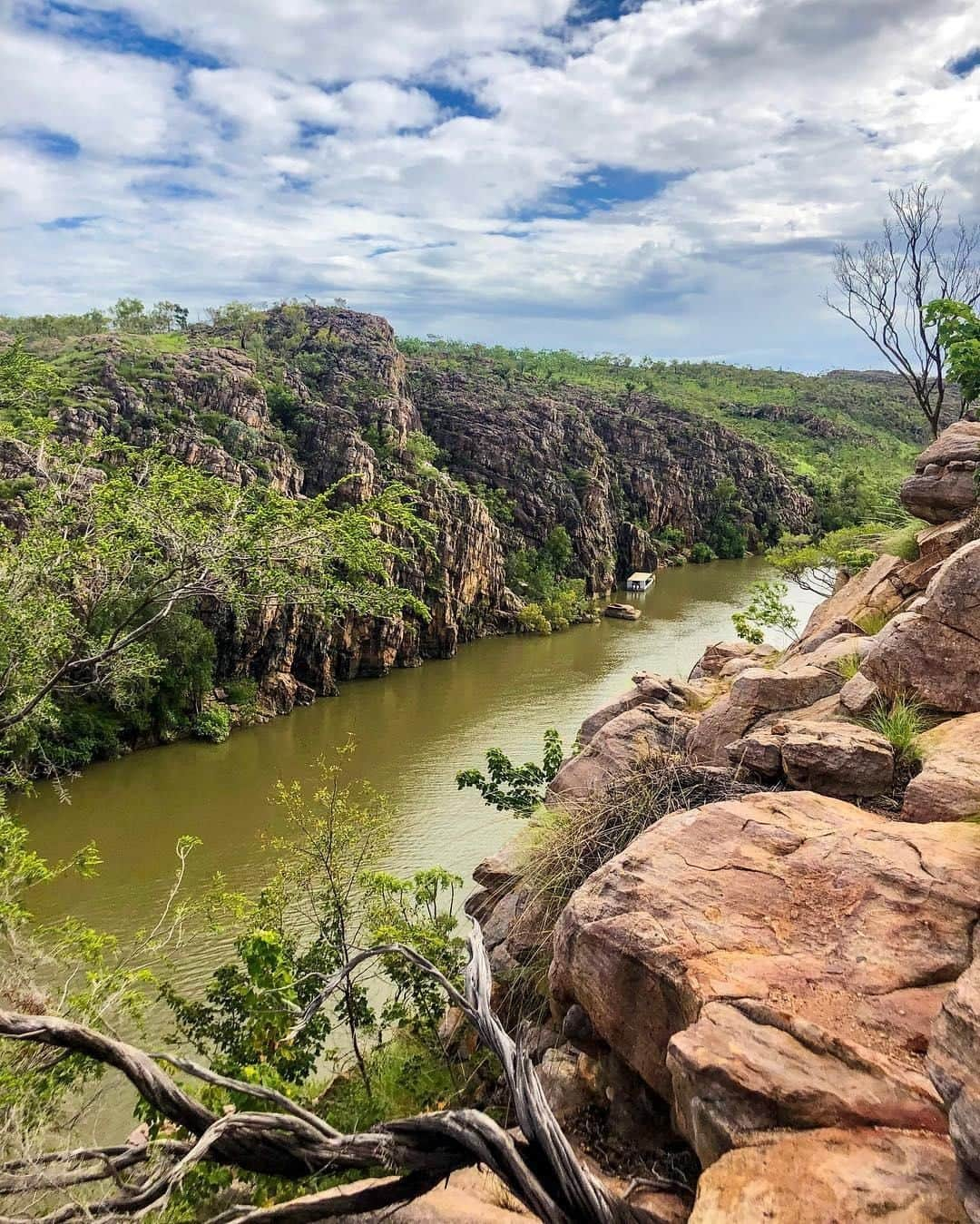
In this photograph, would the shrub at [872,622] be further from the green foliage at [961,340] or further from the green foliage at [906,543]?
the green foliage at [961,340]

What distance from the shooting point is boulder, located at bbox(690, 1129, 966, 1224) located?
8.32 ft

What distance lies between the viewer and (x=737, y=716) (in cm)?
759

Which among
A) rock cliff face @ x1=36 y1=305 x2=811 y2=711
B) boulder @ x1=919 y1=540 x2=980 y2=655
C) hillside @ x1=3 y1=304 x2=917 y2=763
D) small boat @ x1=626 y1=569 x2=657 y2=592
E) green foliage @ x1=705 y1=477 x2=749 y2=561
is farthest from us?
green foliage @ x1=705 y1=477 x2=749 y2=561

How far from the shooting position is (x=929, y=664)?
611cm

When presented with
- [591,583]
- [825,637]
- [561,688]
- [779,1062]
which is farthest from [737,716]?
[591,583]

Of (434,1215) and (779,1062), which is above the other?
(779,1062)

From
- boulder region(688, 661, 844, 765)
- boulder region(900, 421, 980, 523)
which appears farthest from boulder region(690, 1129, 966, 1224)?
boulder region(900, 421, 980, 523)

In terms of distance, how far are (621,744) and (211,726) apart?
22.4 meters

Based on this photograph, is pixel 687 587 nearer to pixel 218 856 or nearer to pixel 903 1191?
pixel 218 856

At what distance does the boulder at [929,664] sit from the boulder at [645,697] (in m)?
4.25

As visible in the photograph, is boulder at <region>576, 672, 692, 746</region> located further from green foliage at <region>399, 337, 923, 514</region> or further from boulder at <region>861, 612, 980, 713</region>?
green foliage at <region>399, 337, 923, 514</region>

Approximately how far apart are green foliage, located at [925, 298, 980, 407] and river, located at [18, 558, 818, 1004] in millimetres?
6507

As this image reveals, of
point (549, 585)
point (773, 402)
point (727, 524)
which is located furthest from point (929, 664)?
point (773, 402)

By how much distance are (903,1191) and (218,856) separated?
18.5 metres
